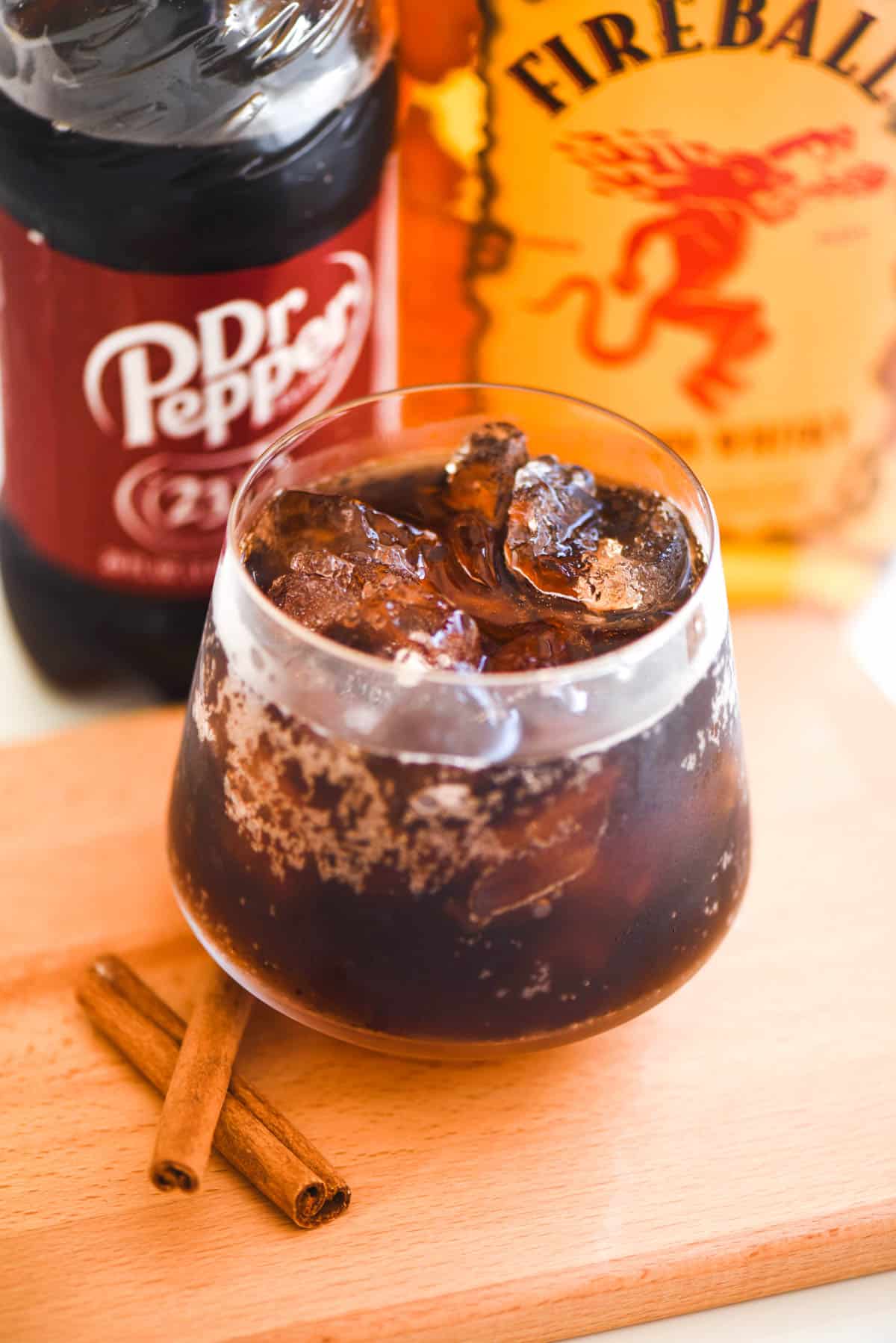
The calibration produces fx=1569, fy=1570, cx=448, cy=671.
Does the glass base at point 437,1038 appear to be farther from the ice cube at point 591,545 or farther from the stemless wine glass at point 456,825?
the ice cube at point 591,545

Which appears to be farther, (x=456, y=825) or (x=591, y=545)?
(x=591, y=545)

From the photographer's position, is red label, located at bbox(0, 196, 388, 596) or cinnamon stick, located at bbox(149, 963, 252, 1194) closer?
cinnamon stick, located at bbox(149, 963, 252, 1194)

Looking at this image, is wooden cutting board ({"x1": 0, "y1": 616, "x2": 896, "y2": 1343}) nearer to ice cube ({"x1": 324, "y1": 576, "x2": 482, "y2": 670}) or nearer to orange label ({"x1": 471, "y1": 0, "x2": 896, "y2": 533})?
ice cube ({"x1": 324, "y1": 576, "x2": 482, "y2": 670})

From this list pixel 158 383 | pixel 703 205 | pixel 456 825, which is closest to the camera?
pixel 456 825

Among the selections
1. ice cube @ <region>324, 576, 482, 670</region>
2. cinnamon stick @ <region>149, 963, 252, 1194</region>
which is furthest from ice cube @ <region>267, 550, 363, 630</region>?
cinnamon stick @ <region>149, 963, 252, 1194</region>

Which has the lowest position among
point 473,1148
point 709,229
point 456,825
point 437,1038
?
point 473,1148

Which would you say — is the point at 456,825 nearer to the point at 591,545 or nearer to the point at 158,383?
the point at 591,545

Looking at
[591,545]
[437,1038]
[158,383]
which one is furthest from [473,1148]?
[158,383]
